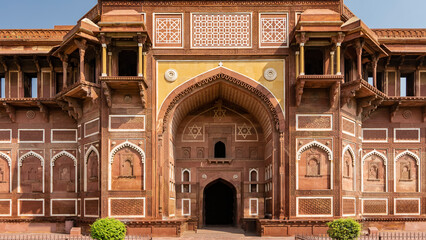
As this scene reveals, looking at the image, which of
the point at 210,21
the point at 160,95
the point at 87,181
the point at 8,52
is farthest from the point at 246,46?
the point at 8,52

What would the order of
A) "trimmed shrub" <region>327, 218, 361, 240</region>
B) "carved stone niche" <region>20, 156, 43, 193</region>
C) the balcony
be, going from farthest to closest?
"carved stone niche" <region>20, 156, 43, 193</region>
the balcony
"trimmed shrub" <region>327, 218, 361, 240</region>

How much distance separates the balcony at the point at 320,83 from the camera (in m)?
16.4

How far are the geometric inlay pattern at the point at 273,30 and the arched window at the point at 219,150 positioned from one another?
15.9ft

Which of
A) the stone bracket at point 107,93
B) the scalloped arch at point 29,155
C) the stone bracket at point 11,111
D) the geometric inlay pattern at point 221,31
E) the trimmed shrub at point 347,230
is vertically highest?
the geometric inlay pattern at point 221,31

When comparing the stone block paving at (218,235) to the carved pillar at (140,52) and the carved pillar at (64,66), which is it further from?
the carved pillar at (64,66)

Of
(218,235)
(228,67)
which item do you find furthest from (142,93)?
(218,235)

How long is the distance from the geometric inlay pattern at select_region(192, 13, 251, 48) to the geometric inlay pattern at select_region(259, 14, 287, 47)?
0.49 metres

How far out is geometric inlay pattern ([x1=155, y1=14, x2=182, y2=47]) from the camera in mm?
17562

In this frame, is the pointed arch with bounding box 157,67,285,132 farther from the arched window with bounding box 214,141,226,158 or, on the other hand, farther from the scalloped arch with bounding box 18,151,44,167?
the scalloped arch with bounding box 18,151,44,167

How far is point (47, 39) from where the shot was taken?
19188 mm

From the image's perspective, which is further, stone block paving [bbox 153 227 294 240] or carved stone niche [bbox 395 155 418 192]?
carved stone niche [bbox 395 155 418 192]

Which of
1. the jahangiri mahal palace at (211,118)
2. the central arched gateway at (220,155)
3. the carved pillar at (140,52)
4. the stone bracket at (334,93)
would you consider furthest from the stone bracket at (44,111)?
the stone bracket at (334,93)

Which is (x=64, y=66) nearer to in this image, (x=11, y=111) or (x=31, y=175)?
(x=11, y=111)

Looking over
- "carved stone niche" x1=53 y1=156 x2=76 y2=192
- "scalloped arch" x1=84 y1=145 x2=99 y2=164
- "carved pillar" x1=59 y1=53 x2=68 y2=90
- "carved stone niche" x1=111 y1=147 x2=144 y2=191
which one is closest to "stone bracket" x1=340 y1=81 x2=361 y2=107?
"carved stone niche" x1=111 y1=147 x2=144 y2=191
